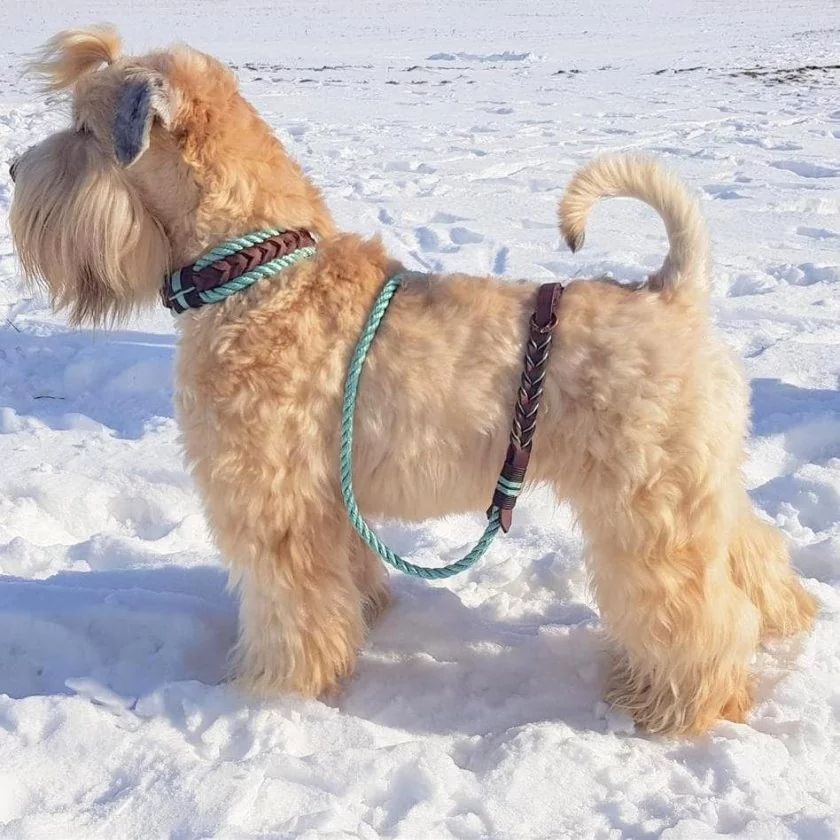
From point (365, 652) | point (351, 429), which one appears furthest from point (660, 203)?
point (365, 652)

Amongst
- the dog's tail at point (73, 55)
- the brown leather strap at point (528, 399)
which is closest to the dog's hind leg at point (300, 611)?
the brown leather strap at point (528, 399)

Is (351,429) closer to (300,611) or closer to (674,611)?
(300,611)

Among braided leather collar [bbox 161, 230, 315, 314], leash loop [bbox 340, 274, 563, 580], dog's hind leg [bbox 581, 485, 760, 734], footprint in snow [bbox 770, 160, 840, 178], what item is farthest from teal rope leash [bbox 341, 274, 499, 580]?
footprint in snow [bbox 770, 160, 840, 178]

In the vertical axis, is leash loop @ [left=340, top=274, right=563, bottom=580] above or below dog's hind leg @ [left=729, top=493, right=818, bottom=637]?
above

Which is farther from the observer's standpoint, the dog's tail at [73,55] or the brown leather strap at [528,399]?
the dog's tail at [73,55]

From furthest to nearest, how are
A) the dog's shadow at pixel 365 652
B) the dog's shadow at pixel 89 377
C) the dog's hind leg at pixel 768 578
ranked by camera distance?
the dog's shadow at pixel 89 377, the dog's hind leg at pixel 768 578, the dog's shadow at pixel 365 652

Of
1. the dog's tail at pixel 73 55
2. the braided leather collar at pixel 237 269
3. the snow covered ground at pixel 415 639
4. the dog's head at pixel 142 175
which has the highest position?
the dog's tail at pixel 73 55

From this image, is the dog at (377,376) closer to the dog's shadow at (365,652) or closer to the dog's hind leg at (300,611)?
the dog's hind leg at (300,611)

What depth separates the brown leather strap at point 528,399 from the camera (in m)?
2.47

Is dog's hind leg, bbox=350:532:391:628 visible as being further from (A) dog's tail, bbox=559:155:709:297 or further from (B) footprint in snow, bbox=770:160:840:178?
(B) footprint in snow, bbox=770:160:840:178

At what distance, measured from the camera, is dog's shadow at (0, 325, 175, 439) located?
464 centimetres

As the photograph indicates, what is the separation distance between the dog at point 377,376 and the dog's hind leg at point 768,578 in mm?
240

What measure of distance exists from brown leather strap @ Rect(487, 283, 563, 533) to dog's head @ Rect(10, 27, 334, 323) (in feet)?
2.49

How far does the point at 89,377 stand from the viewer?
16.3ft
